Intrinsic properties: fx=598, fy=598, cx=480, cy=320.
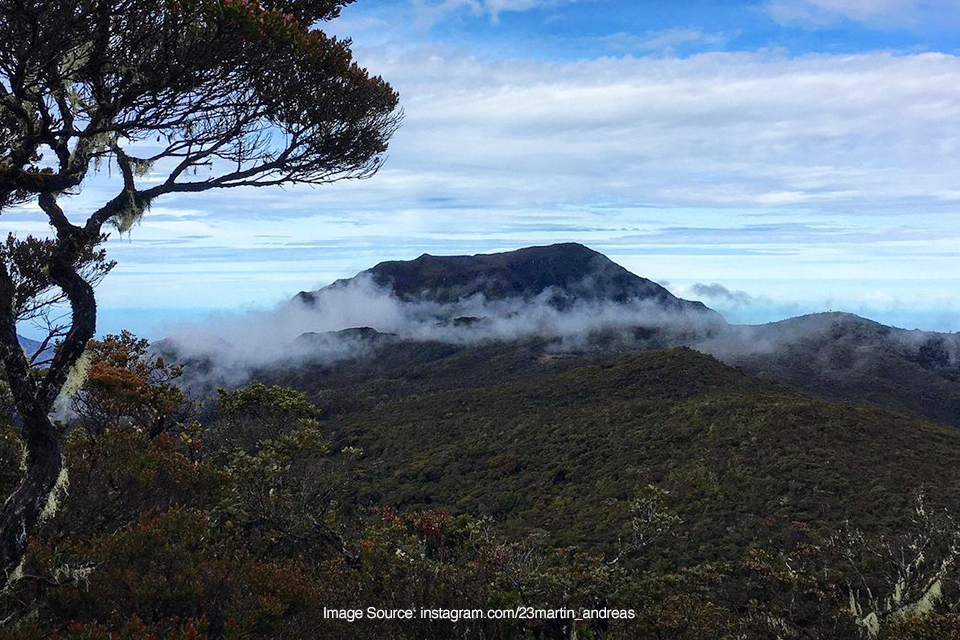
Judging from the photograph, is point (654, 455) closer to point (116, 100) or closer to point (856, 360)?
point (116, 100)

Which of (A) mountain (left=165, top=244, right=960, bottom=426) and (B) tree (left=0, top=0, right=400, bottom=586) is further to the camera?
(A) mountain (left=165, top=244, right=960, bottom=426)

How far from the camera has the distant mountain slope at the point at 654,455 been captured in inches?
1321

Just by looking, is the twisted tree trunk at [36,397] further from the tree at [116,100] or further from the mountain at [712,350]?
the mountain at [712,350]

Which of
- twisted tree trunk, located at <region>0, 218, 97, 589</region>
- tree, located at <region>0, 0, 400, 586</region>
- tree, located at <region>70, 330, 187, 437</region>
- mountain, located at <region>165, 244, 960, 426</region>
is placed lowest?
mountain, located at <region>165, 244, 960, 426</region>

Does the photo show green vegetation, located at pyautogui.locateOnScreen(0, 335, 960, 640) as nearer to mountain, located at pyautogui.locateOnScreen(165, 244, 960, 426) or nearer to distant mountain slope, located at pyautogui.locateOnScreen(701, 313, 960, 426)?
distant mountain slope, located at pyautogui.locateOnScreen(701, 313, 960, 426)

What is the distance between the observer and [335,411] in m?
94.1

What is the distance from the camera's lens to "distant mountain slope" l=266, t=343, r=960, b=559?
1321 inches


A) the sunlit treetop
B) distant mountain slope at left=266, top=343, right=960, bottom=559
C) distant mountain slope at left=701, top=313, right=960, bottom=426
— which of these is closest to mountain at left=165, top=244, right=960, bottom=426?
distant mountain slope at left=701, top=313, right=960, bottom=426

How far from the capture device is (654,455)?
1796 inches

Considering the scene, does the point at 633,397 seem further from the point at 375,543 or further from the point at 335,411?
the point at 375,543

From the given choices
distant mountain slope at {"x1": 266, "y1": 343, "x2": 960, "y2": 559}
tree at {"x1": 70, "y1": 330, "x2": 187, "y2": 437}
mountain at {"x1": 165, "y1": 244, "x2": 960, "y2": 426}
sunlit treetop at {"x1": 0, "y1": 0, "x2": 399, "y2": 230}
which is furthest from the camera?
mountain at {"x1": 165, "y1": 244, "x2": 960, "y2": 426}

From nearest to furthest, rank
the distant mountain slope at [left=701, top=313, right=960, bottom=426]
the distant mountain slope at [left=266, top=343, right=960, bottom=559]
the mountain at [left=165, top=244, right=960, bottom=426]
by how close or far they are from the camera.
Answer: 1. the distant mountain slope at [left=266, top=343, right=960, bottom=559]
2. the distant mountain slope at [left=701, top=313, right=960, bottom=426]
3. the mountain at [left=165, top=244, right=960, bottom=426]

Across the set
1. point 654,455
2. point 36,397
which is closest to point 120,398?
point 36,397

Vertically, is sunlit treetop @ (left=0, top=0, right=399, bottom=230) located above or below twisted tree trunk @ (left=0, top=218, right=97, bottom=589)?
above
